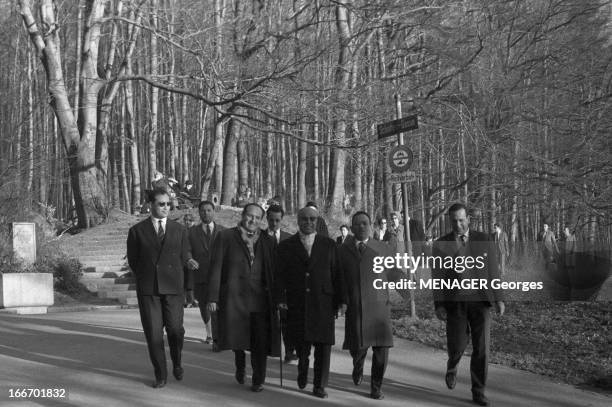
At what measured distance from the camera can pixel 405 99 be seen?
2055cm

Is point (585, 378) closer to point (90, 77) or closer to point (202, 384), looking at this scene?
point (202, 384)

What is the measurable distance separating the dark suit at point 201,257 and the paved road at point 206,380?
625mm

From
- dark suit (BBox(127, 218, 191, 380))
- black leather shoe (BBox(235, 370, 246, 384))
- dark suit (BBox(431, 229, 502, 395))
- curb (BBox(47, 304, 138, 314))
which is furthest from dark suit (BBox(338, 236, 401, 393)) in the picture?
curb (BBox(47, 304, 138, 314))

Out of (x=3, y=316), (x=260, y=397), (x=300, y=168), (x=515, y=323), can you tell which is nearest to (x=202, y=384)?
(x=260, y=397)

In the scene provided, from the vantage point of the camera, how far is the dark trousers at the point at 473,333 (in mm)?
8664

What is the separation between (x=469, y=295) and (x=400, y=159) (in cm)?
535

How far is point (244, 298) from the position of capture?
907cm


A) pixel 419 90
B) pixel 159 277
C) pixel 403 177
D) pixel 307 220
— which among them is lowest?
pixel 159 277

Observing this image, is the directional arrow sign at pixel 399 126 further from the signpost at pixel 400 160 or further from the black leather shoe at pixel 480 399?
the black leather shoe at pixel 480 399

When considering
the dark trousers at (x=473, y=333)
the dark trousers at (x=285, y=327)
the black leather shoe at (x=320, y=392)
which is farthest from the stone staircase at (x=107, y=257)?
the dark trousers at (x=473, y=333)

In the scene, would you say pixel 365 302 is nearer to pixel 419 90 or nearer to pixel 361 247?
pixel 361 247

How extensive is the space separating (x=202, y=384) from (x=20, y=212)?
1345 centimetres

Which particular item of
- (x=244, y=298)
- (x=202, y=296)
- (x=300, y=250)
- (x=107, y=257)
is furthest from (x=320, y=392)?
(x=107, y=257)

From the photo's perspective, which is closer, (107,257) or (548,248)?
(548,248)
